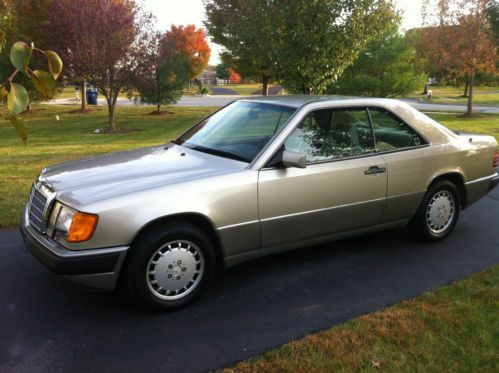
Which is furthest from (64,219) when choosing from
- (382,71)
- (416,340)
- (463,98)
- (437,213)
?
(463,98)

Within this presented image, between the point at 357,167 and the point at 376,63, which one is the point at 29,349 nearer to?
the point at 357,167

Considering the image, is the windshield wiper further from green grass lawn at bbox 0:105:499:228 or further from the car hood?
green grass lawn at bbox 0:105:499:228

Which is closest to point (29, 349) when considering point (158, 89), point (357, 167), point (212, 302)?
point (212, 302)

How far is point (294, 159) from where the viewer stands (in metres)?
3.87

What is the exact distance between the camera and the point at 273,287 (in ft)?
13.7

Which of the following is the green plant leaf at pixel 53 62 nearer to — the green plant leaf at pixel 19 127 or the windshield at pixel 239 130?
the green plant leaf at pixel 19 127

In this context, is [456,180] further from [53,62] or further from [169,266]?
[53,62]

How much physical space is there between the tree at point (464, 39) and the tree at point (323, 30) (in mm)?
11051

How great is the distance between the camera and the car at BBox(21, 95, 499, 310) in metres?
3.42

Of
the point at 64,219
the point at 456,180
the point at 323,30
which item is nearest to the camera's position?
the point at 64,219

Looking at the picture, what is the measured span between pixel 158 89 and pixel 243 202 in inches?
855

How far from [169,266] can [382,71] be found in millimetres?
19776

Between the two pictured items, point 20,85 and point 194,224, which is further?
point 194,224

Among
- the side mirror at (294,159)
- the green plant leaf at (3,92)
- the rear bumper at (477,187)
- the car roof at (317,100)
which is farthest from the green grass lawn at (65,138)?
the rear bumper at (477,187)
